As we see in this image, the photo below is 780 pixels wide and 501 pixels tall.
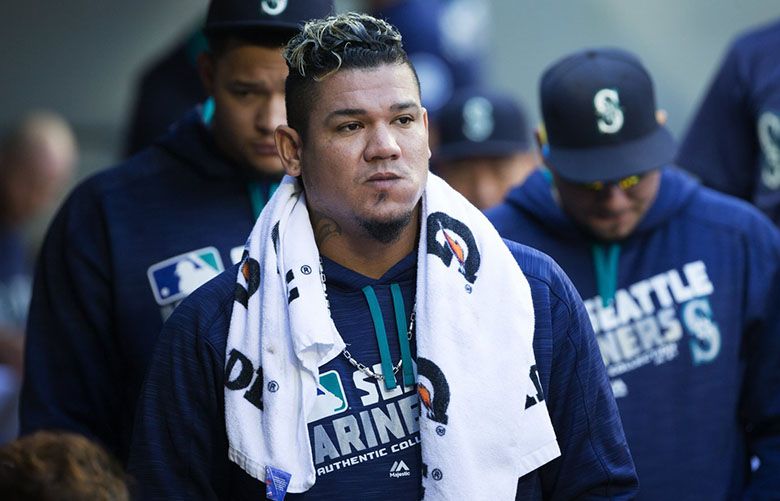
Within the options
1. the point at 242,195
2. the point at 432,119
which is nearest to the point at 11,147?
the point at 432,119

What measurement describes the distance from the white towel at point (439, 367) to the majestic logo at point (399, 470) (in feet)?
0.23

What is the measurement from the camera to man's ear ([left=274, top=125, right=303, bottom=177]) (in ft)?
11.2

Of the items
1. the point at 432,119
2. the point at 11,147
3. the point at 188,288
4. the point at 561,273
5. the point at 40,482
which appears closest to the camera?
the point at 40,482

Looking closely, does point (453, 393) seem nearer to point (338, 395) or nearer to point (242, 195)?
point (338, 395)

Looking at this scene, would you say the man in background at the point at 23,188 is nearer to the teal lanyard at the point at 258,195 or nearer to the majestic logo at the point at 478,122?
the majestic logo at the point at 478,122

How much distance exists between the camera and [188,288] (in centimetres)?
394

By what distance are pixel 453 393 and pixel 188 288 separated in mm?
1083

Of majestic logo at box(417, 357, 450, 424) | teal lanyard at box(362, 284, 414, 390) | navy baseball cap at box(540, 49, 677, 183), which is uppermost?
navy baseball cap at box(540, 49, 677, 183)

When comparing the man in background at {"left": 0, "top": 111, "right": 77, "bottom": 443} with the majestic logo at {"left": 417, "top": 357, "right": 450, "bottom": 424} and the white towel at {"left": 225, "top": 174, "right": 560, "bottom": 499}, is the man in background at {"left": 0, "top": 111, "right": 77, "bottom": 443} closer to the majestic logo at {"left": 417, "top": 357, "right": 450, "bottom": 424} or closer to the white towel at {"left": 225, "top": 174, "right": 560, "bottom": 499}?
the white towel at {"left": 225, "top": 174, "right": 560, "bottom": 499}

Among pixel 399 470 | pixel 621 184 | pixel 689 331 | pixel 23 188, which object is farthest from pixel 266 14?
pixel 23 188

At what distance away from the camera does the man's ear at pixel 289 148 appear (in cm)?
341

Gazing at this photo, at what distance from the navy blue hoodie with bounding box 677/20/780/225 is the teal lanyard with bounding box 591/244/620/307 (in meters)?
1.25

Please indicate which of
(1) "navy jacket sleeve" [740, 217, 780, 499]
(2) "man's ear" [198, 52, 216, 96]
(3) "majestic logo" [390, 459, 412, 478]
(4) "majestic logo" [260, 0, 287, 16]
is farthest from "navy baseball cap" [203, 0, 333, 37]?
(1) "navy jacket sleeve" [740, 217, 780, 499]

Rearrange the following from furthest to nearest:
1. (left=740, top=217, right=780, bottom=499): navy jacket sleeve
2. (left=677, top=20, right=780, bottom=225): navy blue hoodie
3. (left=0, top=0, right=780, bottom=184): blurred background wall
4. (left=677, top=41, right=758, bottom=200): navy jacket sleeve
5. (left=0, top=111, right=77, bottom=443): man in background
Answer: (left=0, top=0, right=780, bottom=184): blurred background wall < (left=0, top=111, right=77, bottom=443): man in background < (left=677, top=41, right=758, bottom=200): navy jacket sleeve < (left=677, top=20, right=780, bottom=225): navy blue hoodie < (left=740, top=217, right=780, bottom=499): navy jacket sleeve
